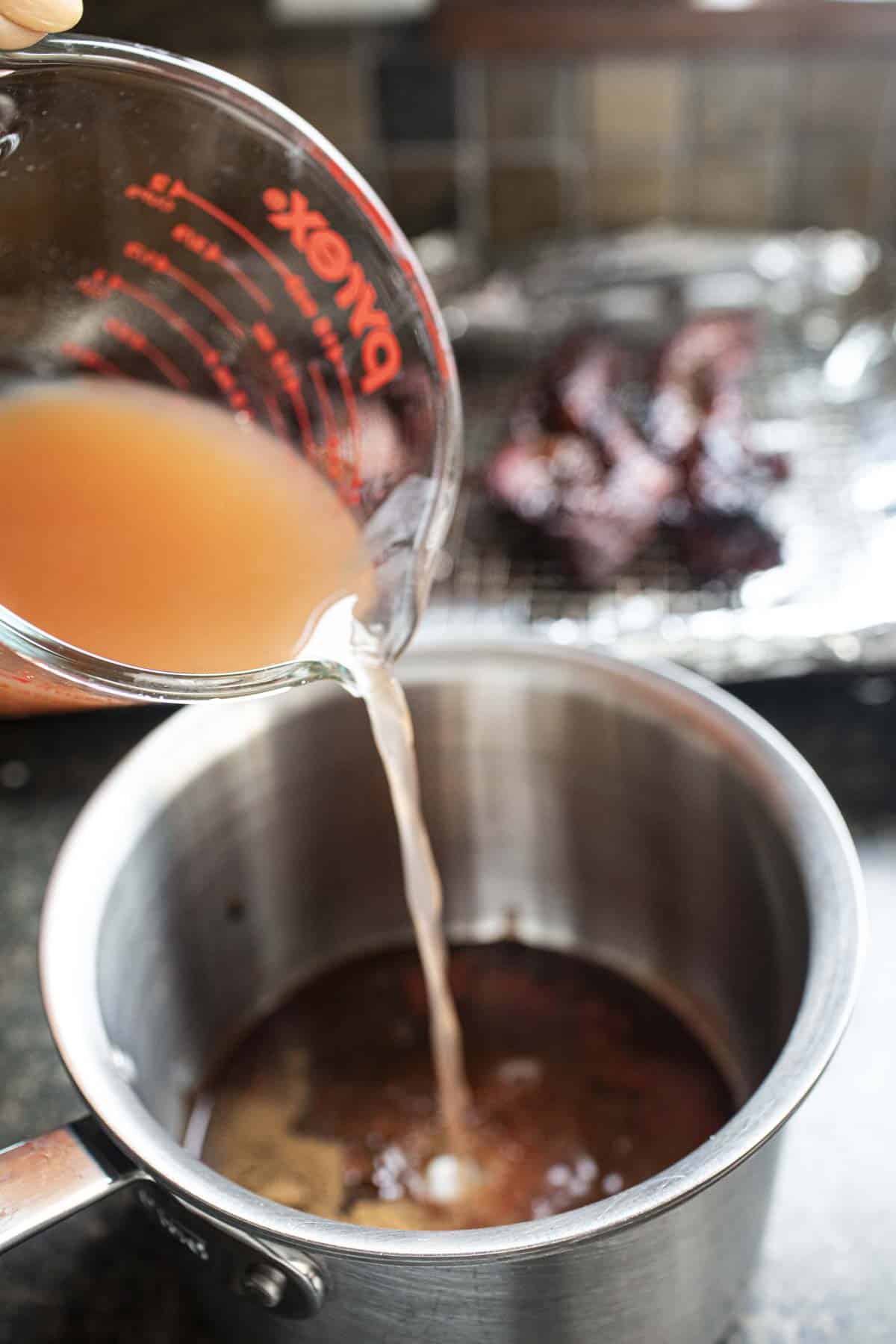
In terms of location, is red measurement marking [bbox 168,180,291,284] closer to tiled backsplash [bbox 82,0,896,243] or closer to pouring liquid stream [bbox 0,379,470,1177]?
pouring liquid stream [bbox 0,379,470,1177]

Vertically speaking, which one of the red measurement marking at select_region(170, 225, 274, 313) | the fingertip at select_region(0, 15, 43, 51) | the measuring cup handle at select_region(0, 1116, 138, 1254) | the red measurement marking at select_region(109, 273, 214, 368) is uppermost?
the fingertip at select_region(0, 15, 43, 51)

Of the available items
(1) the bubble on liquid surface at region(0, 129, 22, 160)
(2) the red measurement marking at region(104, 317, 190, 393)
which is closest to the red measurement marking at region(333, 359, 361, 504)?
(2) the red measurement marking at region(104, 317, 190, 393)

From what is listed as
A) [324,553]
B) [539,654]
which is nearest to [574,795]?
[539,654]

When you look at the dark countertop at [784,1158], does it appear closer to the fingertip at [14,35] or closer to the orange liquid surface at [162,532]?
the orange liquid surface at [162,532]

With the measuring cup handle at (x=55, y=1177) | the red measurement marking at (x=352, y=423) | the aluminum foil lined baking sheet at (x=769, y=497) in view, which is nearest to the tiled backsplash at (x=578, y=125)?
the aluminum foil lined baking sheet at (x=769, y=497)

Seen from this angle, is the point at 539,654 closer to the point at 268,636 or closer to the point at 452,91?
the point at 268,636

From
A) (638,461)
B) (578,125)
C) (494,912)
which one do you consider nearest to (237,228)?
(494,912)
